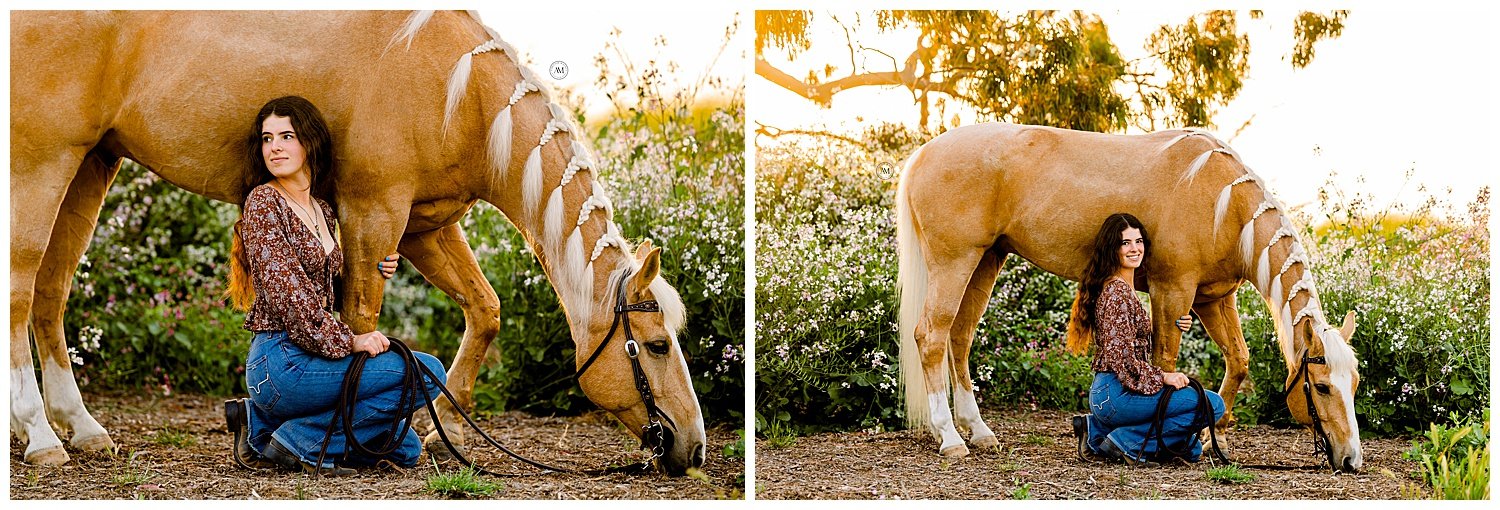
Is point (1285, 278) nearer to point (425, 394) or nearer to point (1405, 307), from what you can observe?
point (1405, 307)

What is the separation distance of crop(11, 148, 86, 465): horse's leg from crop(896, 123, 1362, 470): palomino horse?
3.03 meters

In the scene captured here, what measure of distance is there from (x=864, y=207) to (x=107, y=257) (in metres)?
3.79

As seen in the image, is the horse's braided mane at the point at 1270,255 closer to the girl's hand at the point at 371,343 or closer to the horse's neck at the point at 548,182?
the horse's neck at the point at 548,182

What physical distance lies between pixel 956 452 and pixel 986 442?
0.22 m

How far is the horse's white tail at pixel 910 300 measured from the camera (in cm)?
442

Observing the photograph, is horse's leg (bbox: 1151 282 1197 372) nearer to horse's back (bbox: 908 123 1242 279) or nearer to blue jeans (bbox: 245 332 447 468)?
horse's back (bbox: 908 123 1242 279)

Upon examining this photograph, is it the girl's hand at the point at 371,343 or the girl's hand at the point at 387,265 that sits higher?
the girl's hand at the point at 387,265

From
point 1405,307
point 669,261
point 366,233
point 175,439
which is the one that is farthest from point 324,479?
point 1405,307

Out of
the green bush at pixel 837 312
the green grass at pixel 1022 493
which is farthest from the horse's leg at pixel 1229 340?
the green grass at pixel 1022 493

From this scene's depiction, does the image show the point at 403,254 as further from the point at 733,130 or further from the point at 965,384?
the point at 965,384

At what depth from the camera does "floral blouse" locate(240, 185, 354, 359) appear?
322 centimetres

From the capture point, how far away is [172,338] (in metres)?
5.48

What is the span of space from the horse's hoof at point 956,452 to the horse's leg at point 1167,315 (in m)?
0.79

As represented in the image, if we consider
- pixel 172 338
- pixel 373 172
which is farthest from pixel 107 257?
pixel 373 172
